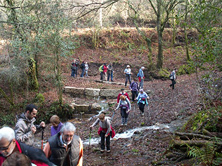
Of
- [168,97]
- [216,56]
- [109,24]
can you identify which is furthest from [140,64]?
[216,56]

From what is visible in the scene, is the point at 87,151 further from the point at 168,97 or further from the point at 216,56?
the point at 168,97

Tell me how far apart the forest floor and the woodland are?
0.14 feet

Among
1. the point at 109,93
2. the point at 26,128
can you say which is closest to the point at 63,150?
the point at 26,128

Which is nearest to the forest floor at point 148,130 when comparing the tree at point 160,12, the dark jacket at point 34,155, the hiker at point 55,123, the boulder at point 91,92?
the boulder at point 91,92

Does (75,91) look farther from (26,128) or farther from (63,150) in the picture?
(63,150)

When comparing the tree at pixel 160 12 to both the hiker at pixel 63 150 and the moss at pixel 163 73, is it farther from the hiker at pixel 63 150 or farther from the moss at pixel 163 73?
the hiker at pixel 63 150

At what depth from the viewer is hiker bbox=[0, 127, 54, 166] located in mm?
2664

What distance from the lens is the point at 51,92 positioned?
18.8m

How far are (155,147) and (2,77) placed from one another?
13.8m

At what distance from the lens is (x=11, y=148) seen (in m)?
2.73

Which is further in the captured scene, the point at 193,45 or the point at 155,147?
the point at 155,147

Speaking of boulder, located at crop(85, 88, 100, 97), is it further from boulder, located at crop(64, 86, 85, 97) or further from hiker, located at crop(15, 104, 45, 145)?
hiker, located at crop(15, 104, 45, 145)

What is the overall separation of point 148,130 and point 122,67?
18.6 meters

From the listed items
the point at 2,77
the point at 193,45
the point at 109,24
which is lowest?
the point at 2,77
